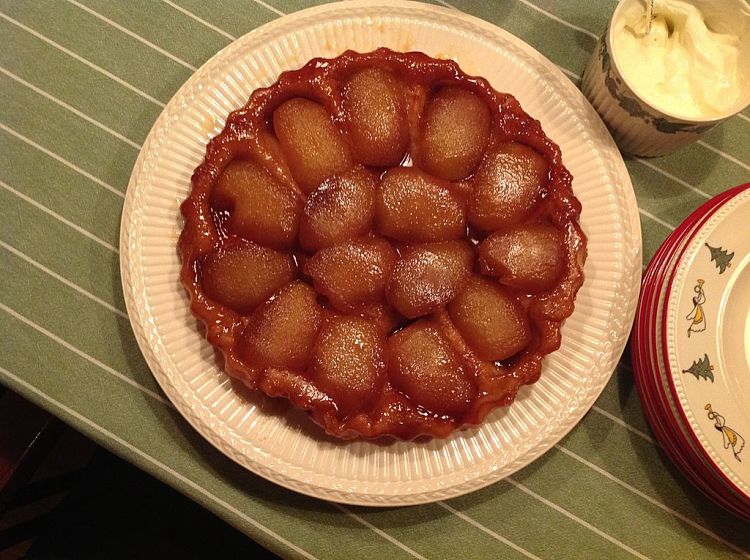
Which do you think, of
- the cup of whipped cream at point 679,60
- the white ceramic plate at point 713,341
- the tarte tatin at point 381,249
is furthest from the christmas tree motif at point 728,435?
the cup of whipped cream at point 679,60

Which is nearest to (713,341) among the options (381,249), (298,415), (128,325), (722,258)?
(722,258)

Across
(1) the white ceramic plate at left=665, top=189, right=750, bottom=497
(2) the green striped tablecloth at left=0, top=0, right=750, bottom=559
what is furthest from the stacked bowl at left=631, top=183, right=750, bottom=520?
(2) the green striped tablecloth at left=0, top=0, right=750, bottom=559

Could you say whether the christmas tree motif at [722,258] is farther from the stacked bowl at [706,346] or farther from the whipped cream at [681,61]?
the whipped cream at [681,61]

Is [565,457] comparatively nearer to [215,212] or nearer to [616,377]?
[616,377]

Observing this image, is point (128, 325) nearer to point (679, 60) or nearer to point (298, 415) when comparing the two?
point (298, 415)

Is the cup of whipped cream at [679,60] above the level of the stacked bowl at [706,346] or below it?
above

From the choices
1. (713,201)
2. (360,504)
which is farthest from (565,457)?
(713,201)
